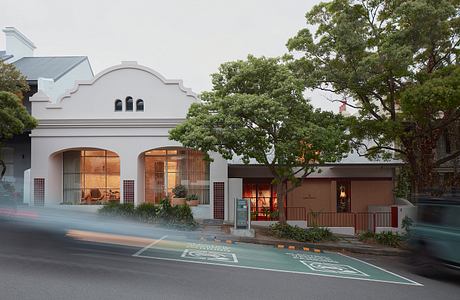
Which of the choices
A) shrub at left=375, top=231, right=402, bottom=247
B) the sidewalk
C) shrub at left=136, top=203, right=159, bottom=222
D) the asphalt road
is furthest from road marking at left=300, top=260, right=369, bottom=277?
shrub at left=136, top=203, right=159, bottom=222

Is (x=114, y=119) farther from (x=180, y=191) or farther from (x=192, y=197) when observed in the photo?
(x=192, y=197)

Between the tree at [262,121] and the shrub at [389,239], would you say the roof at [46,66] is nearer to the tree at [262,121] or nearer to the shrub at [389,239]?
the tree at [262,121]

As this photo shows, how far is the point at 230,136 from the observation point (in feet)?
50.3

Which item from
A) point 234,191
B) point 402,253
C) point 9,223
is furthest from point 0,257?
point 402,253

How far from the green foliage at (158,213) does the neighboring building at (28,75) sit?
5721 millimetres

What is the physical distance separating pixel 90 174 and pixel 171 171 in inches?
160

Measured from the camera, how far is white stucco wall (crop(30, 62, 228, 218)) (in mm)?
19562

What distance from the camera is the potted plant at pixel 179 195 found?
19.6 meters

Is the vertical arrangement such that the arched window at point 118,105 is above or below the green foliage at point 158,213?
above

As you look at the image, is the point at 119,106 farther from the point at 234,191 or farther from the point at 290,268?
the point at 290,268

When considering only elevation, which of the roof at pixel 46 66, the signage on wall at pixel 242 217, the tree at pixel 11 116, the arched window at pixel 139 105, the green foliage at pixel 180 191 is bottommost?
the signage on wall at pixel 242 217

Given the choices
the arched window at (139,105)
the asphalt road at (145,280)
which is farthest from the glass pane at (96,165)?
the asphalt road at (145,280)

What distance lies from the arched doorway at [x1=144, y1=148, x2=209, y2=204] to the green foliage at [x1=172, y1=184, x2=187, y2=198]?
541mm

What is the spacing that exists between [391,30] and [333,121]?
3892 millimetres
